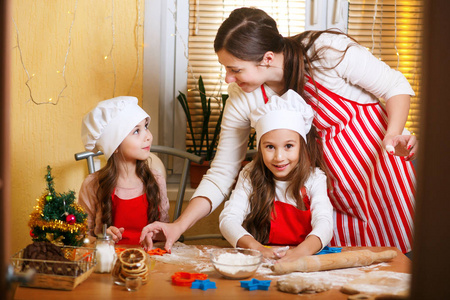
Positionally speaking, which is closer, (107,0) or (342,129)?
(342,129)

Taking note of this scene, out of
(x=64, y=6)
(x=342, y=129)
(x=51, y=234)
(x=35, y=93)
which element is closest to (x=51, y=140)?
(x=35, y=93)

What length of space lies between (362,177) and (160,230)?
2.49 ft

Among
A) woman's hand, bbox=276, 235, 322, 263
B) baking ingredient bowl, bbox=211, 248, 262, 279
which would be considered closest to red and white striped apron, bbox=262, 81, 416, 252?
woman's hand, bbox=276, 235, 322, 263

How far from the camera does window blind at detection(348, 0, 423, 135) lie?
8.50 feet

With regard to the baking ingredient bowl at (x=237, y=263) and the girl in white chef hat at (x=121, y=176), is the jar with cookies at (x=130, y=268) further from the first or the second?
→ the girl in white chef hat at (x=121, y=176)

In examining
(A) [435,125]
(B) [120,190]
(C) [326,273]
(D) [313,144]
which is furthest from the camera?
(B) [120,190]

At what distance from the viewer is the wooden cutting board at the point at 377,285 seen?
3.76 feet

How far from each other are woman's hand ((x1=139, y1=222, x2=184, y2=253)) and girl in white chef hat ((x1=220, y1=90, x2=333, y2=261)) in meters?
0.16

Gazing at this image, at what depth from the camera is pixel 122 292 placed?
1.17 m

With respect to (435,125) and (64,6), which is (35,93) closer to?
(64,6)

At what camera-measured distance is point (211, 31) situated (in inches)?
102

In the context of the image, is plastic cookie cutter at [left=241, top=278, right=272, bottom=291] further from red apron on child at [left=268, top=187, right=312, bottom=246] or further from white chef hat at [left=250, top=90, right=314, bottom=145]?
white chef hat at [left=250, top=90, right=314, bottom=145]

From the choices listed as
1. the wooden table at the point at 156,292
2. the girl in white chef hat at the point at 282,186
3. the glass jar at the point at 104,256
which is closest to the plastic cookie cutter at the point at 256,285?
the wooden table at the point at 156,292

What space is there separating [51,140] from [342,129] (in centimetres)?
145
